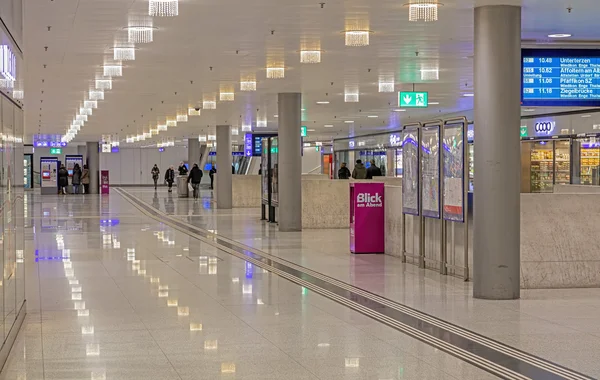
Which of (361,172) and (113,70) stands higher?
(113,70)

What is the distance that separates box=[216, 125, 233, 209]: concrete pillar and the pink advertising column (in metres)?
18.7

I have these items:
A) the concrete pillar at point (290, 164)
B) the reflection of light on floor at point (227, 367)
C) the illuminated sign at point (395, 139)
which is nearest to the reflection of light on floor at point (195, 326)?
the reflection of light on floor at point (227, 367)

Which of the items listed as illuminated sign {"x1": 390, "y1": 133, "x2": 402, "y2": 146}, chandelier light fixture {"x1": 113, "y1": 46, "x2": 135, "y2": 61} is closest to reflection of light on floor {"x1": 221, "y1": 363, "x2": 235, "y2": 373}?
chandelier light fixture {"x1": 113, "y1": 46, "x2": 135, "y2": 61}

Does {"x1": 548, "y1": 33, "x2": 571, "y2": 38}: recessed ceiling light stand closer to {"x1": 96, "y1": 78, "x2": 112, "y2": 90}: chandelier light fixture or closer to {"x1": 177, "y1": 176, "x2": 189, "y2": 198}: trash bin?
{"x1": 96, "y1": 78, "x2": 112, "y2": 90}: chandelier light fixture

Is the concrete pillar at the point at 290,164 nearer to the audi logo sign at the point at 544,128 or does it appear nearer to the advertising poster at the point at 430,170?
the advertising poster at the point at 430,170

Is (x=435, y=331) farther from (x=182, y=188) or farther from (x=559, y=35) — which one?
(x=182, y=188)

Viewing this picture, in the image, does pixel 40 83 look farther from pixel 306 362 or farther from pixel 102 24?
pixel 306 362

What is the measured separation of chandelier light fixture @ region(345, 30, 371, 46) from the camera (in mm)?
13117

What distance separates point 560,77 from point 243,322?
6056 mm

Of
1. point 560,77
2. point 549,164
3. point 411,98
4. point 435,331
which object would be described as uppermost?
point 411,98

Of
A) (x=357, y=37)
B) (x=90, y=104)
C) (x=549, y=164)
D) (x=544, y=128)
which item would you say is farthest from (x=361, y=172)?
(x=357, y=37)

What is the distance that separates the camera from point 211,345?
25.9ft

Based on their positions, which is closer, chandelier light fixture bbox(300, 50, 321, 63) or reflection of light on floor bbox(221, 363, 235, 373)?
reflection of light on floor bbox(221, 363, 235, 373)

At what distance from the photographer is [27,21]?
12.3 metres
